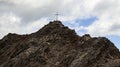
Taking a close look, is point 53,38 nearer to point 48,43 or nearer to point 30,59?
point 48,43

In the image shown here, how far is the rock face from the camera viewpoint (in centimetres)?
5627

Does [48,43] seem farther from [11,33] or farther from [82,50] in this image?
[11,33]

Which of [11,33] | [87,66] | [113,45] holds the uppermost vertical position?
[11,33]

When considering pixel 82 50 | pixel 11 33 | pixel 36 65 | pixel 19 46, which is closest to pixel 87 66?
pixel 82 50

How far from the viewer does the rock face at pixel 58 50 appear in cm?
5627

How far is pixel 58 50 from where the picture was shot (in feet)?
204

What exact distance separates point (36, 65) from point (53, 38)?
26.2 feet

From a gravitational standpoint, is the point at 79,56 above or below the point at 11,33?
below

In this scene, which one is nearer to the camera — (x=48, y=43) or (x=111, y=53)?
(x=111, y=53)

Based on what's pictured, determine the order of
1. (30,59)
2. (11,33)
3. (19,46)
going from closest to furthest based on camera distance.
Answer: (30,59)
(19,46)
(11,33)

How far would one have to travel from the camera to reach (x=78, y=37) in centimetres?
6488

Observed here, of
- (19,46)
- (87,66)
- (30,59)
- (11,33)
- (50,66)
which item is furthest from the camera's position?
(11,33)

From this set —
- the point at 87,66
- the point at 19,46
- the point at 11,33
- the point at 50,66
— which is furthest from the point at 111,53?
the point at 11,33

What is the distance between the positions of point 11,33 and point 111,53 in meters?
27.0
